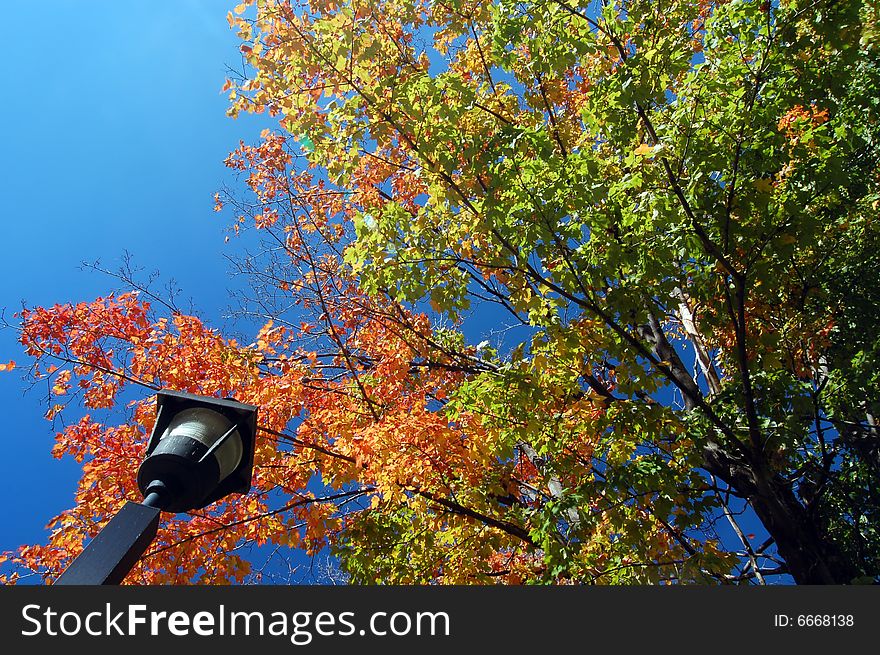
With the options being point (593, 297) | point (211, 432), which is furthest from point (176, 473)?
point (593, 297)

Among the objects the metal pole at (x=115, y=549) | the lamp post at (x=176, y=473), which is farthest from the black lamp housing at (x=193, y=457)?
the metal pole at (x=115, y=549)

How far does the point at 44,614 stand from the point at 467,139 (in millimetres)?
4744

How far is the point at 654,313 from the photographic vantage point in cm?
486

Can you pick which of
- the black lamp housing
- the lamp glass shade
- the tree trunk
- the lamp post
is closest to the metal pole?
the lamp post

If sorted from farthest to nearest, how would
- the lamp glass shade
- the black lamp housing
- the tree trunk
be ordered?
1. the tree trunk
2. the lamp glass shade
3. the black lamp housing

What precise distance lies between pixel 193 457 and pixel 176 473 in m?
0.12

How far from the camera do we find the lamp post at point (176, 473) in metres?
2.44

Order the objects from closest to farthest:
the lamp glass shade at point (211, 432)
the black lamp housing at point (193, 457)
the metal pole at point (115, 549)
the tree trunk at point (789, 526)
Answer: the metal pole at point (115, 549) < the black lamp housing at point (193, 457) < the lamp glass shade at point (211, 432) < the tree trunk at point (789, 526)

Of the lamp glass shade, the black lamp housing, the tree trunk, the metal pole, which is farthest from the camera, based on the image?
the tree trunk

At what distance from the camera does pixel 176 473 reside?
2.91 m

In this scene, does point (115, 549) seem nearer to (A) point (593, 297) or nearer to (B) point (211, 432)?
(B) point (211, 432)

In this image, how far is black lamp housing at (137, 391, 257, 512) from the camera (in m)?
2.91

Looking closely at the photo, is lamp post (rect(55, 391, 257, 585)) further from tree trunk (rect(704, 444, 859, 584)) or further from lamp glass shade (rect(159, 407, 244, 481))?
tree trunk (rect(704, 444, 859, 584))

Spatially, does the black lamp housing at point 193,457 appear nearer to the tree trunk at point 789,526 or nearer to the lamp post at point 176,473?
the lamp post at point 176,473
